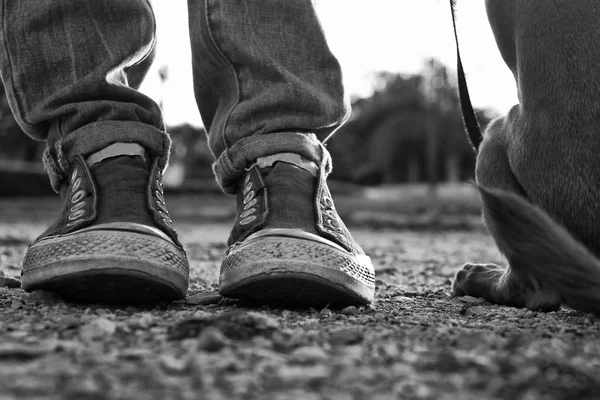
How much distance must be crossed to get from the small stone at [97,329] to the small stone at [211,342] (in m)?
0.21

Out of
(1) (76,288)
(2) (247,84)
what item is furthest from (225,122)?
(1) (76,288)

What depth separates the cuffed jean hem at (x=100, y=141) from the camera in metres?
1.86

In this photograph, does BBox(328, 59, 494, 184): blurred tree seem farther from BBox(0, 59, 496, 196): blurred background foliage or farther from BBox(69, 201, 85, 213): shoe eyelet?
BBox(69, 201, 85, 213): shoe eyelet

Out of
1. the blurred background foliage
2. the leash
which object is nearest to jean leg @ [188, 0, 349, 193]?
the leash

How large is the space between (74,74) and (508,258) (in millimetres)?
1396

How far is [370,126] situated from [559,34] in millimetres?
39727

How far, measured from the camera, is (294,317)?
1.68 metres

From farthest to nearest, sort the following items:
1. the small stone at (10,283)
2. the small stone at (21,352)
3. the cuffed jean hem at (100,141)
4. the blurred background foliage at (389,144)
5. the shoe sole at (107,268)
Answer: the blurred background foliage at (389,144)
the small stone at (10,283)
the cuffed jean hem at (100,141)
the shoe sole at (107,268)
the small stone at (21,352)

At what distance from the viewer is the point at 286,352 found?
1.29 m

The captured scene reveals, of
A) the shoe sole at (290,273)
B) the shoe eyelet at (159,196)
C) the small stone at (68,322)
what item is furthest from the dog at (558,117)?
the small stone at (68,322)

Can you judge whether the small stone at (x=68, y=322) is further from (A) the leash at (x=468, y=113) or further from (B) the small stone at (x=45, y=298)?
(A) the leash at (x=468, y=113)

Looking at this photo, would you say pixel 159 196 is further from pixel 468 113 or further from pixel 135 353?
pixel 468 113

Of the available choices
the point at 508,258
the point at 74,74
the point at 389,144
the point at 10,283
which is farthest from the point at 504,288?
the point at 389,144

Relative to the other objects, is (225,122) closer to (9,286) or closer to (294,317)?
(294,317)
